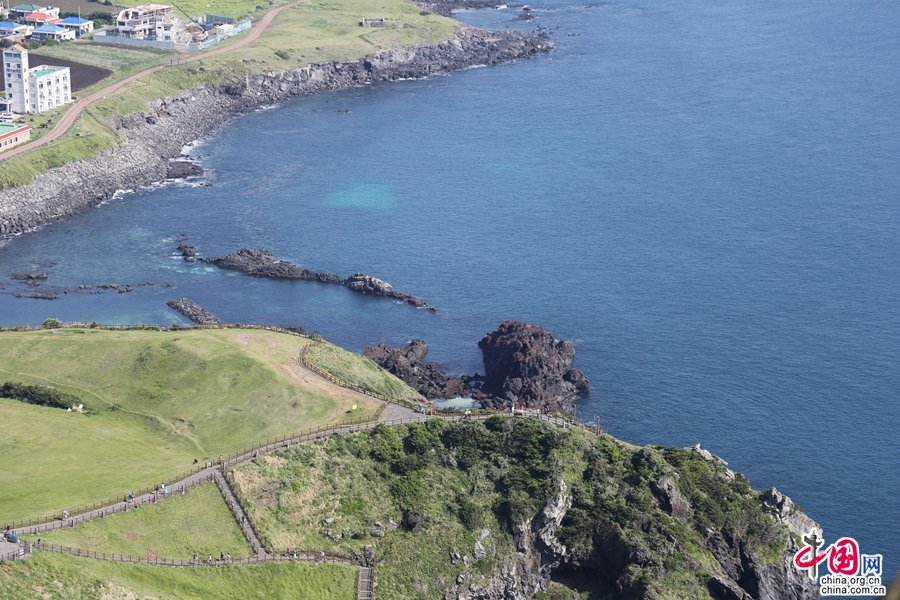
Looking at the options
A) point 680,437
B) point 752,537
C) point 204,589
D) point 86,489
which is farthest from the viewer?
point 680,437

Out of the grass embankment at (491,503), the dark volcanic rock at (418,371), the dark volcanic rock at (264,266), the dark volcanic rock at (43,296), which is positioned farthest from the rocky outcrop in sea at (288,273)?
the grass embankment at (491,503)

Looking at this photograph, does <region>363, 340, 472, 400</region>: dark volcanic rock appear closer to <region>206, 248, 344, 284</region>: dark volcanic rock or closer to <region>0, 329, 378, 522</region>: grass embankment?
<region>0, 329, 378, 522</region>: grass embankment

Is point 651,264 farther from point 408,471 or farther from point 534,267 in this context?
point 408,471

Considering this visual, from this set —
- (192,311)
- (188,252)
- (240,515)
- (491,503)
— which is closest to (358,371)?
Answer: (491,503)

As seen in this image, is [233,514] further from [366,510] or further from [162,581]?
[366,510]

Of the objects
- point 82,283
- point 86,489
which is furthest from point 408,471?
point 82,283

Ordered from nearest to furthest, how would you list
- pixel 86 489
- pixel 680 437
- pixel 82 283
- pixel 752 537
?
pixel 86 489
pixel 752 537
pixel 680 437
pixel 82 283

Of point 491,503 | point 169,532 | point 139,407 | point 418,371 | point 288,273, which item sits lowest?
point 418,371
